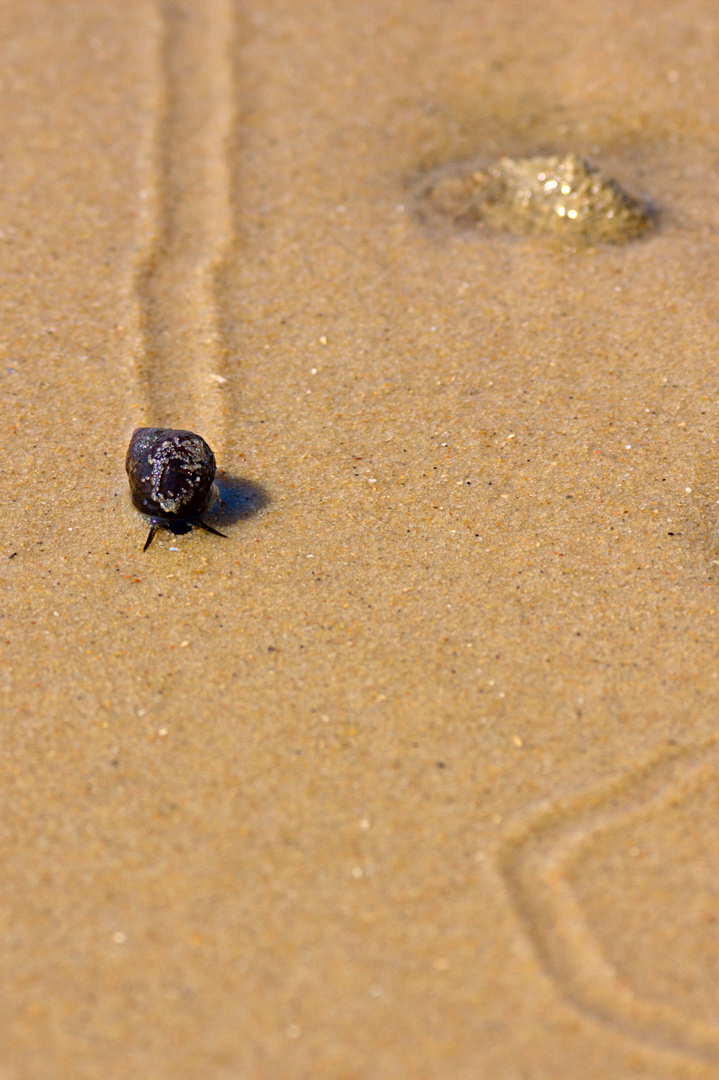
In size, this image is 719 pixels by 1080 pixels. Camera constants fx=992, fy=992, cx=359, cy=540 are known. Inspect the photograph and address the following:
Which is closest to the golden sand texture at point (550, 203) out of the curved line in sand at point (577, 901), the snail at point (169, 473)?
the snail at point (169, 473)

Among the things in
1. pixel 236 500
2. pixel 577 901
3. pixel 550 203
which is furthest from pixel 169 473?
pixel 550 203

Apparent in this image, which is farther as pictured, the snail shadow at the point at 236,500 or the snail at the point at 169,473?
the snail shadow at the point at 236,500

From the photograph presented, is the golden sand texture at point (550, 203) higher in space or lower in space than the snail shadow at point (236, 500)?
higher

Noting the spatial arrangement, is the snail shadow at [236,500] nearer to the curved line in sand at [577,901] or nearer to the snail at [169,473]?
the snail at [169,473]

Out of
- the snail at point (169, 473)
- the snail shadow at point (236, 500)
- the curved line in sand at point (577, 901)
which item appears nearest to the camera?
the curved line in sand at point (577, 901)

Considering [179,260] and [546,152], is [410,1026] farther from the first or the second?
[546,152]

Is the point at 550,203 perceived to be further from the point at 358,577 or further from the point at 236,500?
the point at 358,577

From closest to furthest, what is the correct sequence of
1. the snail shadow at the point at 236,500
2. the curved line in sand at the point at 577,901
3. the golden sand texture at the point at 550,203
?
the curved line in sand at the point at 577,901, the snail shadow at the point at 236,500, the golden sand texture at the point at 550,203
